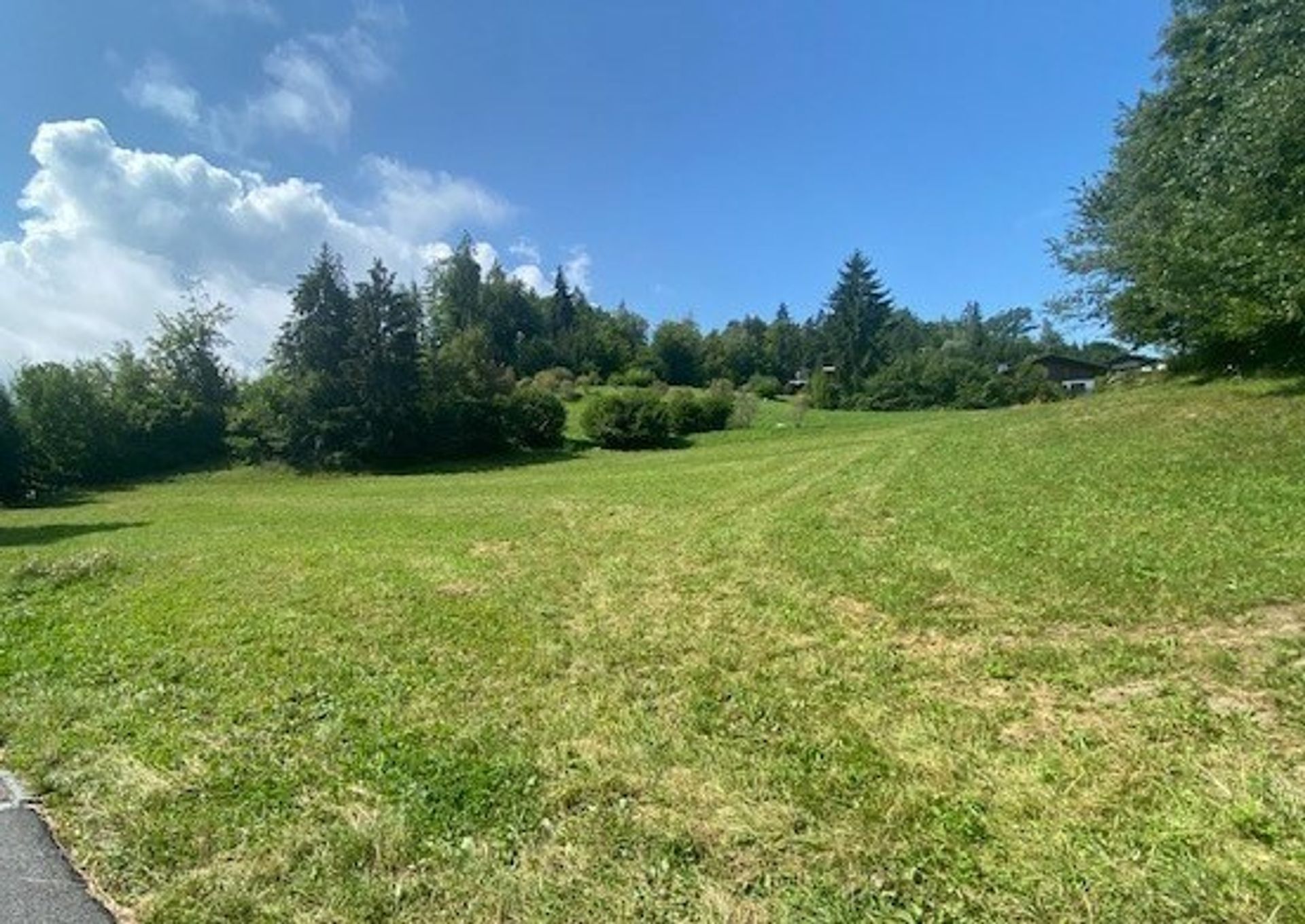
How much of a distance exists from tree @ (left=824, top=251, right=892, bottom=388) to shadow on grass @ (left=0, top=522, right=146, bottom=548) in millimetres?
68815

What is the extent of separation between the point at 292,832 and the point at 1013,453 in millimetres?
14421

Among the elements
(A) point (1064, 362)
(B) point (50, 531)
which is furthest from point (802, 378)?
(B) point (50, 531)

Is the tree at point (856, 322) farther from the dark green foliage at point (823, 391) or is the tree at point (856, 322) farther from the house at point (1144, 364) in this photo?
the house at point (1144, 364)

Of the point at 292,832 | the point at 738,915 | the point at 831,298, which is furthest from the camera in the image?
the point at 831,298

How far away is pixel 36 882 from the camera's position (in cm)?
327

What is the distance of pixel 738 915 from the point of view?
289 cm

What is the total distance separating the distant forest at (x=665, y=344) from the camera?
1438 centimetres

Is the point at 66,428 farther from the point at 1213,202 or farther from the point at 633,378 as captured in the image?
the point at 1213,202

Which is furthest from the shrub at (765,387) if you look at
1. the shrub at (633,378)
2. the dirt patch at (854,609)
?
the dirt patch at (854,609)

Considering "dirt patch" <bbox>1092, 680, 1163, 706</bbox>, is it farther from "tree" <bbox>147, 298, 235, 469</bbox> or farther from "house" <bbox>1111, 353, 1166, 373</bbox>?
"tree" <bbox>147, 298, 235, 469</bbox>

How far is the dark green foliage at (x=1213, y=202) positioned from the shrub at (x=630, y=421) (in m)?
22.5

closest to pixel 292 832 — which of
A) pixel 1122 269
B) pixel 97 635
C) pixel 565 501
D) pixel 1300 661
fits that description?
pixel 97 635

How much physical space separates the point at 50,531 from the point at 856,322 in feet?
247

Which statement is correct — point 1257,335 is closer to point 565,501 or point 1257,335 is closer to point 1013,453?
point 1013,453
